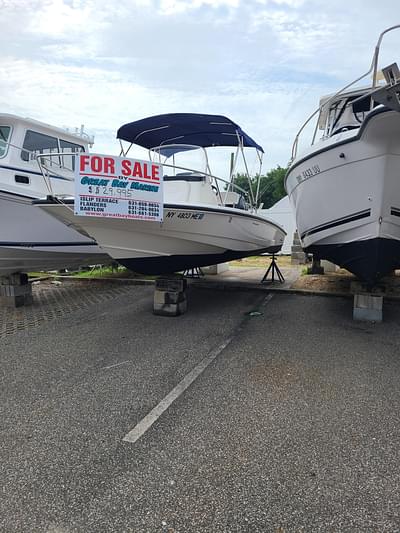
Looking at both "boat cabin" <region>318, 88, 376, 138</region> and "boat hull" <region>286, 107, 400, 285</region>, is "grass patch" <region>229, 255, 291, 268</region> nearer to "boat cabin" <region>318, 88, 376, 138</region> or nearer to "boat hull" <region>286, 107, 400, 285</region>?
"boat cabin" <region>318, 88, 376, 138</region>

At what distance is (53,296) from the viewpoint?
802 centimetres

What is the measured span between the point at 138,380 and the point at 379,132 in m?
3.79

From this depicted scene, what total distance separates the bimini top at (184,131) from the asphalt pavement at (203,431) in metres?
3.43

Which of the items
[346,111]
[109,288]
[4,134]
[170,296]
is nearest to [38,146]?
[4,134]

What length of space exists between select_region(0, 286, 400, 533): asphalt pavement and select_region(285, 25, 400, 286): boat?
1.12 m

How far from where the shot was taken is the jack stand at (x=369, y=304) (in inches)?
221

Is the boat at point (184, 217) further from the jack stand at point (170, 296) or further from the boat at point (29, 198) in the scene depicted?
the boat at point (29, 198)

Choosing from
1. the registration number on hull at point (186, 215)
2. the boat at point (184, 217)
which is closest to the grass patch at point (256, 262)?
the boat at point (184, 217)

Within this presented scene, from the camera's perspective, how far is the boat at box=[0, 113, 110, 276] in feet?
21.3

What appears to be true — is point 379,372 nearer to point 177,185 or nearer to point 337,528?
point 337,528

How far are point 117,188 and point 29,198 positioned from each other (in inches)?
108

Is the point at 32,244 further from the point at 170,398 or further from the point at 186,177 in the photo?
the point at 170,398

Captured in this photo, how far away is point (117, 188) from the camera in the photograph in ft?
15.1

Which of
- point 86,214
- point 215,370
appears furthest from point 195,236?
point 215,370
